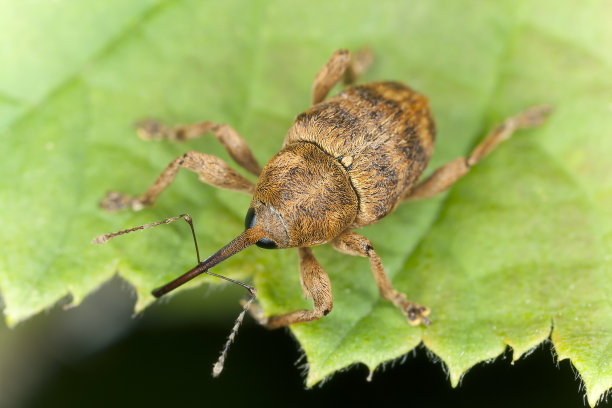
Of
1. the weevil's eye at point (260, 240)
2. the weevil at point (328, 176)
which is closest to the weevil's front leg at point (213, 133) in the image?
the weevil at point (328, 176)

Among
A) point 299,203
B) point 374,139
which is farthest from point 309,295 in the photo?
point 374,139

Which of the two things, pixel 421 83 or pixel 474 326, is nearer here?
pixel 474 326

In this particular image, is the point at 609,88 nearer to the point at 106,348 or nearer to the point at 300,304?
the point at 300,304

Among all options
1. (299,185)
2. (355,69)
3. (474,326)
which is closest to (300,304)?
(299,185)

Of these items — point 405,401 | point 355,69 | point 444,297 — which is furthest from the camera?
point 355,69

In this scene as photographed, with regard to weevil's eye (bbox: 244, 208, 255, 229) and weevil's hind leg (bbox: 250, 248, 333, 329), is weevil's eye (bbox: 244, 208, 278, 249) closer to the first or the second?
weevil's eye (bbox: 244, 208, 255, 229)

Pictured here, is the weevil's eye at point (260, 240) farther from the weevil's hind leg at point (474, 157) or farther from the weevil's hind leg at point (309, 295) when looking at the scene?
the weevil's hind leg at point (474, 157)

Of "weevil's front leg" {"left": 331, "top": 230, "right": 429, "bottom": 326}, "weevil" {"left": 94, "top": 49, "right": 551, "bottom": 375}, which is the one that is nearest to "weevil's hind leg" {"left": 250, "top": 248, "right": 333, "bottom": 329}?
"weevil" {"left": 94, "top": 49, "right": 551, "bottom": 375}
